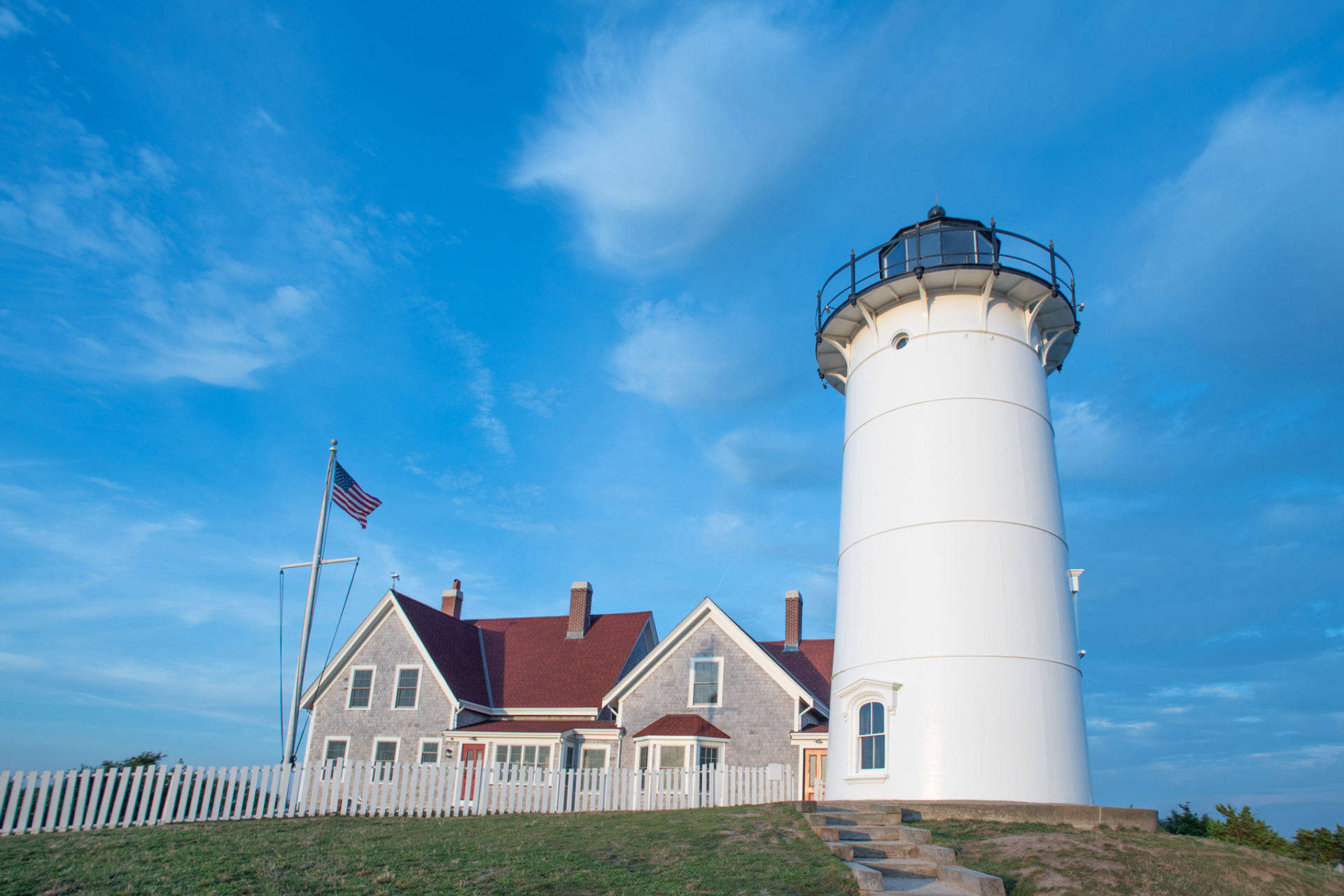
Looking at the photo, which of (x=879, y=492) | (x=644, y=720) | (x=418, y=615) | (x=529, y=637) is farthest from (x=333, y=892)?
(x=529, y=637)

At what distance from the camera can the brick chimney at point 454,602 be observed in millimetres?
31234

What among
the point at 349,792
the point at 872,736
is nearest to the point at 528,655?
the point at 349,792

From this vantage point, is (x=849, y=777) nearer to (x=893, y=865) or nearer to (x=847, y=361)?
(x=893, y=865)

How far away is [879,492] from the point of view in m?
16.8

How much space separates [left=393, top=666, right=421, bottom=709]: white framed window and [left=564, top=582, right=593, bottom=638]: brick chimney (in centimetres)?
514

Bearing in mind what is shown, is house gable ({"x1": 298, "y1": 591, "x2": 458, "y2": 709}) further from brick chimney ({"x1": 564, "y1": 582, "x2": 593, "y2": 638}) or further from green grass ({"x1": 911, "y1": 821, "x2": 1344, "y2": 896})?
green grass ({"x1": 911, "y1": 821, "x2": 1344, "y2": 896})

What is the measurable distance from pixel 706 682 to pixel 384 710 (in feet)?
31.2

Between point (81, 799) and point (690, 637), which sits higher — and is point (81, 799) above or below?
below

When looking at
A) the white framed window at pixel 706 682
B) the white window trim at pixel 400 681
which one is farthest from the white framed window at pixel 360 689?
the white framed window at pixel 706 682

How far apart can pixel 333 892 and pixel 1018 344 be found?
574 inches

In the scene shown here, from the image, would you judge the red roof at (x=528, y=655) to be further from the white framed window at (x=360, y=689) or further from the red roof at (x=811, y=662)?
the red roof at (x=811, y=662)

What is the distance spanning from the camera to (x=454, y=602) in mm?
31234

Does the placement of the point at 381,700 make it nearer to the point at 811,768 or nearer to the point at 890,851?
the point at 811,768

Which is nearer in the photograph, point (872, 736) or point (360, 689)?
point (872, 736)
